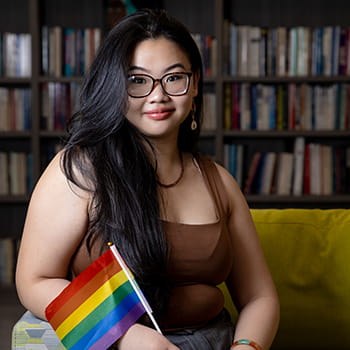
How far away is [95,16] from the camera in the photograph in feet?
12.9

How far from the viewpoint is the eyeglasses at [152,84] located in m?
1.29

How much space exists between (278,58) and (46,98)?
4.43ft

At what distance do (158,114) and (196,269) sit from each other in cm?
33

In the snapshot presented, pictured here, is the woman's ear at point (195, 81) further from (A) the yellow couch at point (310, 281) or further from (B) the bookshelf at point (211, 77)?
(B) the bookshelf at point (211, 77)

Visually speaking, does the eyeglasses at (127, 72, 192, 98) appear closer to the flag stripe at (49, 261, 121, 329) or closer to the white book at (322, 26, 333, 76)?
the flag stripe at (49, 261, 121, 329)

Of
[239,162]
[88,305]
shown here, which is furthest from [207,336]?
[239,162]

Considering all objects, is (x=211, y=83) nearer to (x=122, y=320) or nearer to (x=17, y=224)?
(x=17, y=224)

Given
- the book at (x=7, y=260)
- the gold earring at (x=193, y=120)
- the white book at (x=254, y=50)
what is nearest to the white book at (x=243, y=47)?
the white book at (x=254, y=50)

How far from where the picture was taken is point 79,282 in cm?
119

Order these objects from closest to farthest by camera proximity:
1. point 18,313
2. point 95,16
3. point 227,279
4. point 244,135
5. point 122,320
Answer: point 122,320 < point 227,279 < point 18,313 < point 244,135 < point 95,16

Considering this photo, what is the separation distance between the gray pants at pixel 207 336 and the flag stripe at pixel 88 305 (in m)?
0.20

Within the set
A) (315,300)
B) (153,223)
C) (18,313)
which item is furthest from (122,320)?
(18,313)

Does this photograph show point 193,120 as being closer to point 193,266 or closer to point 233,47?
point 193,266

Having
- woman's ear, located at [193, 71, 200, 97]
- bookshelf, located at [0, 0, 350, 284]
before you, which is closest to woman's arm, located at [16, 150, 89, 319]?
woman's ear, located at [193, 71, 200, 97]
